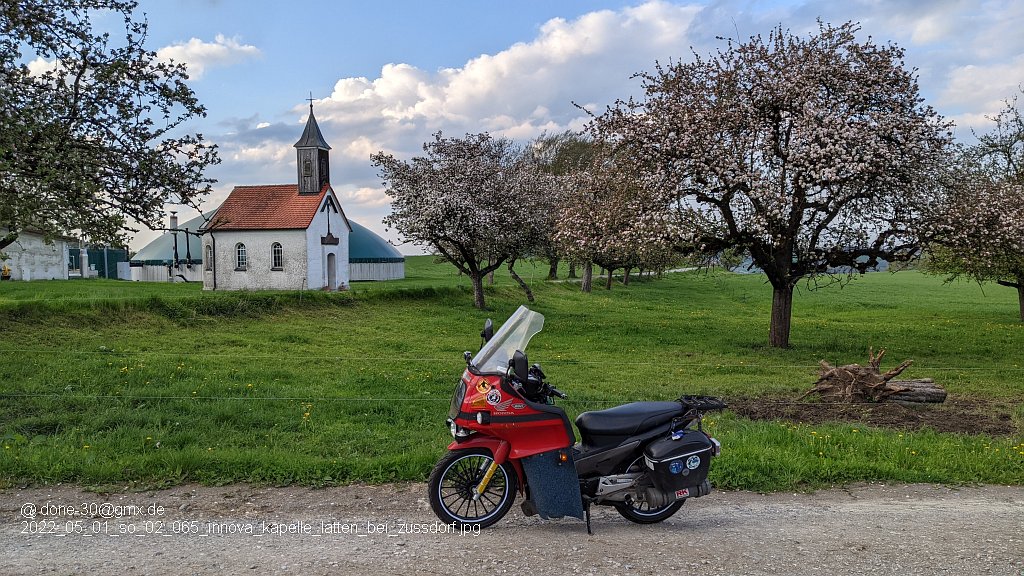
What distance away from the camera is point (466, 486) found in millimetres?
6086

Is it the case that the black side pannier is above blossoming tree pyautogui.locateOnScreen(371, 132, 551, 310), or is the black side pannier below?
below

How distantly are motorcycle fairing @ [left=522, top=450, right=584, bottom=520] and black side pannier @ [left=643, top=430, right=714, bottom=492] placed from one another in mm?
646

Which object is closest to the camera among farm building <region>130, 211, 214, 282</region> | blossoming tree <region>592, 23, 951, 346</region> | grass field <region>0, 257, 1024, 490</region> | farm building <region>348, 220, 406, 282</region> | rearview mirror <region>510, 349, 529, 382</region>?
rearview mirror <region>510, 349, 529, 382</region>

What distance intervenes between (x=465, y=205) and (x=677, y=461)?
2587 centimetres

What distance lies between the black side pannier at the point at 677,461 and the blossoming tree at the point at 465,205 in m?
25.6

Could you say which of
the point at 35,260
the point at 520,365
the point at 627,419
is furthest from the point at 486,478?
the point at 35,260

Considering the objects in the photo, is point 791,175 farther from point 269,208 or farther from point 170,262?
point 170,262

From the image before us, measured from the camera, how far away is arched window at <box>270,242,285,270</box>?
44.4 meters

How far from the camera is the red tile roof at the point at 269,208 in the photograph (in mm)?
44531

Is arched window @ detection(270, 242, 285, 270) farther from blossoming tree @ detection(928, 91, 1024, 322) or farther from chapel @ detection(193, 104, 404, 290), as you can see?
blossoming tree @ detection(928, 91, 1024, 322)

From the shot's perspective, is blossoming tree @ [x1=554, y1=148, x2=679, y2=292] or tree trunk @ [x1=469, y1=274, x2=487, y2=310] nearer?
blossoming tree @ [x1=554, y1=148, x2=679, y2=292]

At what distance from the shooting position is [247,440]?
29.9 feet

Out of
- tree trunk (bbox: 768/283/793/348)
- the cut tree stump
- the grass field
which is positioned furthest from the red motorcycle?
tree trunk (bbox: 768/283/793/348)

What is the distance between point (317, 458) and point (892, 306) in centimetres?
4306
